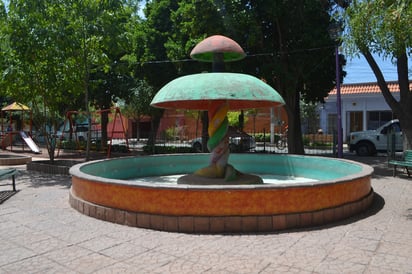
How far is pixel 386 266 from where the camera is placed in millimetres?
4680

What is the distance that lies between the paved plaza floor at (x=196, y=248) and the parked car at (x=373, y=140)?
14.0m

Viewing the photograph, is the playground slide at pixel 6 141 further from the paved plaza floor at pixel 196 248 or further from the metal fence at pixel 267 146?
the paved plaza floor at pixel 196 248

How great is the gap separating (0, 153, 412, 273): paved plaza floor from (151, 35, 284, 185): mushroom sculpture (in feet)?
8.18

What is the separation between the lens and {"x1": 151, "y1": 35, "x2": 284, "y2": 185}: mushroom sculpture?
725cm

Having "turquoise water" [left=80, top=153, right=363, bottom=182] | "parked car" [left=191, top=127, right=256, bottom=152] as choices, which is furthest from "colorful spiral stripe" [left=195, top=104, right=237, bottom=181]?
"parked car" [left=191, top=127, right=256, bottom=152]

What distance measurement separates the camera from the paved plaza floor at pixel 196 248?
4.71m

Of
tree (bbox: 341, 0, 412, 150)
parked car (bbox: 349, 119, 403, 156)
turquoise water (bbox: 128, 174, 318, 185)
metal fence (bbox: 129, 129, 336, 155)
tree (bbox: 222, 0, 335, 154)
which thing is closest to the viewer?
tree (bbox: 341, 0, 412, 150)

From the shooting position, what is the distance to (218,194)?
6148 mm

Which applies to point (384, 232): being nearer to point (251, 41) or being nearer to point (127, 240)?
point (127, 240)

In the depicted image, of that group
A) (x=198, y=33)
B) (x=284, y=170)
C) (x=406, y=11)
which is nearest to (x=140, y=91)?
(x=198, y=33)

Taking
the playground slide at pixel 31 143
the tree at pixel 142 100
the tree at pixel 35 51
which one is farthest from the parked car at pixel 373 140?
the playground slide at pixel 31 143

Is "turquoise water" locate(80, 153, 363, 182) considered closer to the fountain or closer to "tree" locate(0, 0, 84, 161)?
the fountain

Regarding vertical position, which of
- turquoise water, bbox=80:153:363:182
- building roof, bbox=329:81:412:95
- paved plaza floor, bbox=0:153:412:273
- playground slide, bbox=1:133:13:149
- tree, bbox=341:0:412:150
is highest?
building roof, bbox=329:81:412:95

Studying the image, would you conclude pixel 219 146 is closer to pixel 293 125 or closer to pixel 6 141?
pixel 293 125
